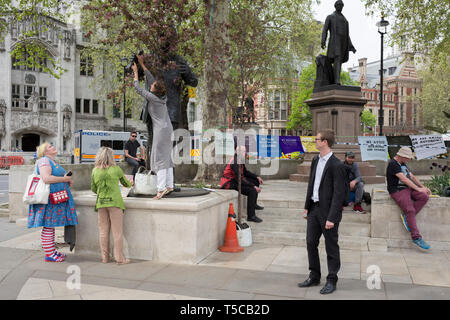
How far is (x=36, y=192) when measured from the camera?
6.11 metres

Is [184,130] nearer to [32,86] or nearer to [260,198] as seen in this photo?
[260,198]

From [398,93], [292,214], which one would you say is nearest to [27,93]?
[292,214]

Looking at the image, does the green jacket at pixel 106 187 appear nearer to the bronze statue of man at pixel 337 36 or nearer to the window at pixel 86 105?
the bronze statue of man at pixel 337 36

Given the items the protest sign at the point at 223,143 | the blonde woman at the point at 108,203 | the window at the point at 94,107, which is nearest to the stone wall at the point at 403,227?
the blonde woman at the point at 108,203

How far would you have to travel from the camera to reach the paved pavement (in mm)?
4754

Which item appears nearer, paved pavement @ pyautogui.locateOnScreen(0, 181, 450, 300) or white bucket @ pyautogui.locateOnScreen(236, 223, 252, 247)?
paved pavement @ pyautogui.locateOnScreen(0, 181, 450, 300)

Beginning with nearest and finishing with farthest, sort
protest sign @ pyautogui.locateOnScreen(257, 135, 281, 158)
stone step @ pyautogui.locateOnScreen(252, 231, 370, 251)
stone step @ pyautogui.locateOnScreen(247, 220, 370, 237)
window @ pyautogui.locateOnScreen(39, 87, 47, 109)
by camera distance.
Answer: stone step @ pyautogui.locateOnScreen(252, 231, 370, 251)
stone step @ pyautogui.locateOnScreen(247, 220, 370, 237)
protest sign @ pyautogui.locateOnScreen(257, 135, 281, 158)
window @ pyautogui.locateOnScreen(39, 87, 47, 109)

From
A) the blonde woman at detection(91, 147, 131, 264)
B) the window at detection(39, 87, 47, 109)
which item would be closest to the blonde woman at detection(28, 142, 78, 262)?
the blonde woman at detection(91, 147, 131, 264)

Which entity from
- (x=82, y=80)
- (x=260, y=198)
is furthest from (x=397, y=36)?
(x=82, y=80)

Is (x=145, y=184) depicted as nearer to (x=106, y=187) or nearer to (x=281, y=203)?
(x=106, y=187)

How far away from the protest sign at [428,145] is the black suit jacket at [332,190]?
7150mm

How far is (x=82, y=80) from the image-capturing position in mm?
45125

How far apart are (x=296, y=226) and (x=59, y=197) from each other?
14.3ft

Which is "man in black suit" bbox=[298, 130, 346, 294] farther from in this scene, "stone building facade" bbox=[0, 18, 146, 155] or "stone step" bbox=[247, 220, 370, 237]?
"stone building facade" bbox=[0, 18, 146, 155]
